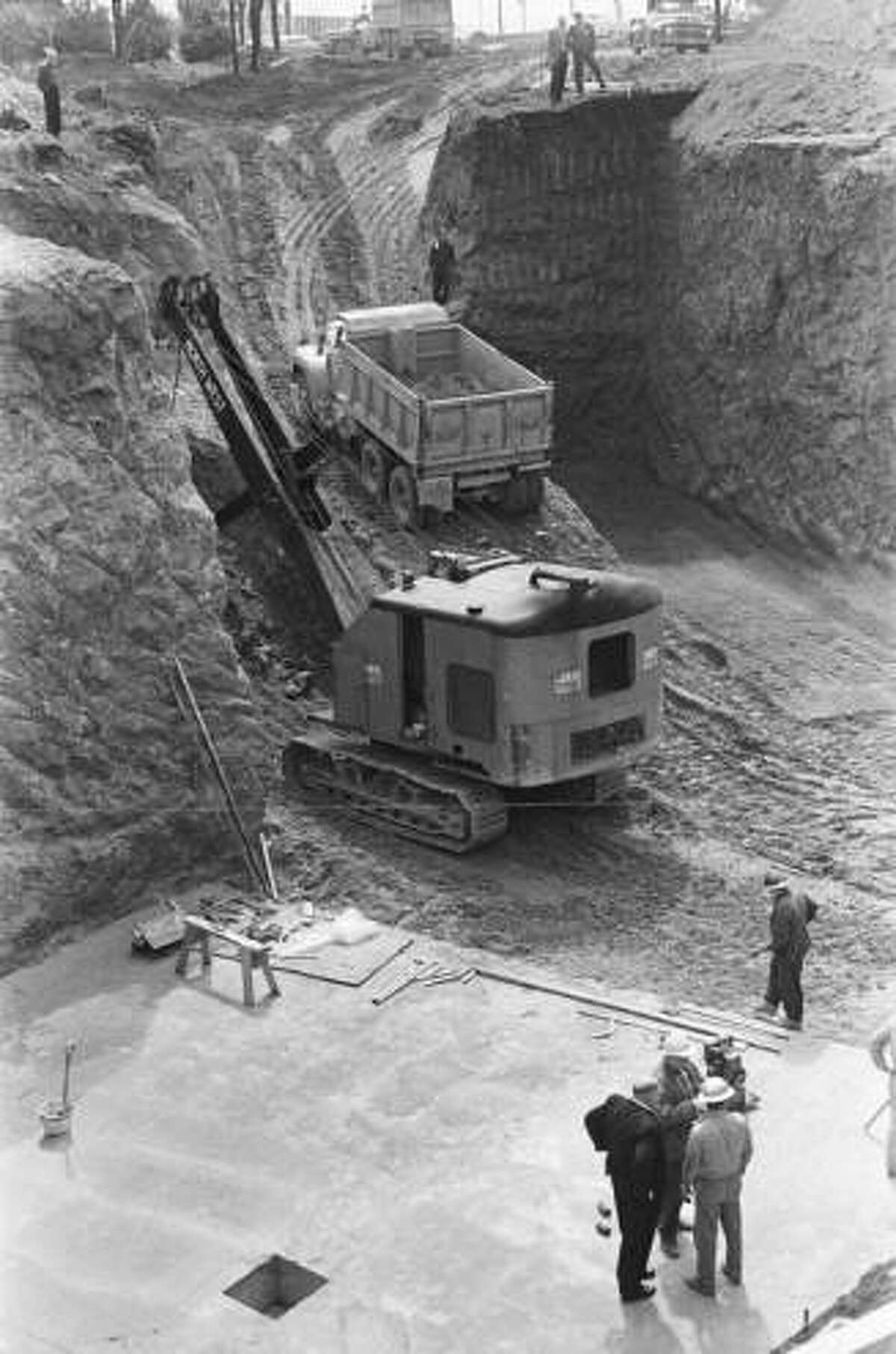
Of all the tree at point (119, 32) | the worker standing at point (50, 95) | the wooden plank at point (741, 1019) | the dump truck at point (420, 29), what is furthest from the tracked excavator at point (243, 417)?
the dump truck at point (420, 29)

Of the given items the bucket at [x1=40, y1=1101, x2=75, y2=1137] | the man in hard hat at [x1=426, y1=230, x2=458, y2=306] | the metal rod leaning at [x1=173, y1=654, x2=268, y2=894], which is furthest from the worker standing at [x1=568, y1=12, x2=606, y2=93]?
the bucket at [x1=40, y1=1101, x2=75, y2=1137]

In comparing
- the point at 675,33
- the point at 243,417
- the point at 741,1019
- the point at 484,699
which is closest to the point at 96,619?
the point at 484,699

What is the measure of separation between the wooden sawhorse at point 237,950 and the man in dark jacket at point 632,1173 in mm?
4362

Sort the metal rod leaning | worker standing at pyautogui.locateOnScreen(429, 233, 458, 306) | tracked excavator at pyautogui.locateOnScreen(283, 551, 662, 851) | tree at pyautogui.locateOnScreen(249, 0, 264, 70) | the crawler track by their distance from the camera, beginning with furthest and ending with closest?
tree at pyautogui.locateOnScreen(249, 0, 264, 70)
worker standing at pyautogui.locateOnScreen(429, 233, 458, 306)
the crawler track
tracked excavator at pyautogui.locateOnScreen(283, 551, 662, 851)
the metal rod leaning

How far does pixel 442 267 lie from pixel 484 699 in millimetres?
15410

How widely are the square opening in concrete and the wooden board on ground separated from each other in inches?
145

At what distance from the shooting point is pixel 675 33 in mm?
37625

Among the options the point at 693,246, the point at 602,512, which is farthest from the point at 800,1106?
the point at 693,246

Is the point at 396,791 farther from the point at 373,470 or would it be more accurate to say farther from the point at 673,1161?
the point at 673,1161

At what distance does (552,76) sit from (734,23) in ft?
38.9

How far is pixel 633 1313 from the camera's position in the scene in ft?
34.0

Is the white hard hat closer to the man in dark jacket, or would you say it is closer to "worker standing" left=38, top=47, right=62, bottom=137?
the man in dark jacket

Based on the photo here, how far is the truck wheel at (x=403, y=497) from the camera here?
22875 mm

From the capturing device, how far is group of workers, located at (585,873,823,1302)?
1010 cm
